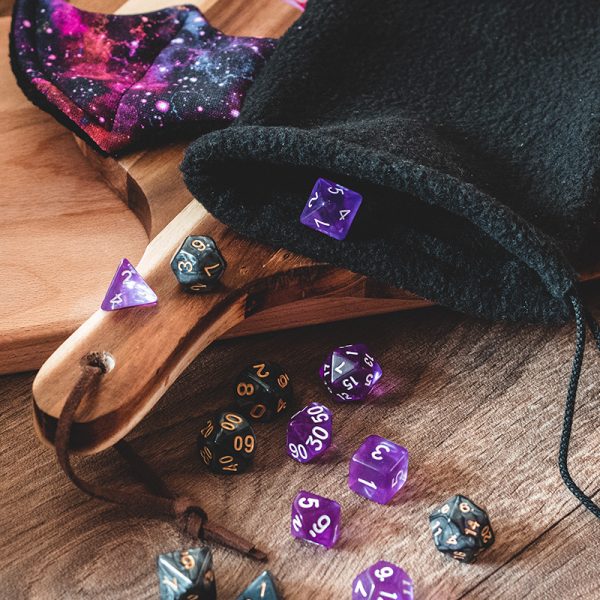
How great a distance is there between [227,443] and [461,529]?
0.65 ft

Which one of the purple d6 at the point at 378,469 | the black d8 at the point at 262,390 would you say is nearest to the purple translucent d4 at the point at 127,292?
the black d8 at the point at 262,390

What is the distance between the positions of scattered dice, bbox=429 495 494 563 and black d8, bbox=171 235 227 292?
10.4 inches

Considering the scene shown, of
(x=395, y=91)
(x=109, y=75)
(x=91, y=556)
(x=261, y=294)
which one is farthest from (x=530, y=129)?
(x=91, y=556)

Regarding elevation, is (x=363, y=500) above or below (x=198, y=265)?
below

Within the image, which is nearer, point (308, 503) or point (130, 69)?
point (308, 503)

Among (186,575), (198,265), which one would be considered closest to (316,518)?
(186,575)

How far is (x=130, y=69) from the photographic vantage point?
954 mm

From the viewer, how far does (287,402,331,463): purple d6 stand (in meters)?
0.75

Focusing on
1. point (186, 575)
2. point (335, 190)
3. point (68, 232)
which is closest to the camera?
point (186, 575)

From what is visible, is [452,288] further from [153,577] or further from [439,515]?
[153,577]

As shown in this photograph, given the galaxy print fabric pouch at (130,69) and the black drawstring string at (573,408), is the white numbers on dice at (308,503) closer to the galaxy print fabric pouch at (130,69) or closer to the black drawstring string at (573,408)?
the black drawstring string at (573,408)

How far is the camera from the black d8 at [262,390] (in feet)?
2.54

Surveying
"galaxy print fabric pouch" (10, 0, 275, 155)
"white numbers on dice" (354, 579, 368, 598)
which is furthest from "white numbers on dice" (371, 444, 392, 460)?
"galaxy print fabric pouch" (10, 0, 275, 155)

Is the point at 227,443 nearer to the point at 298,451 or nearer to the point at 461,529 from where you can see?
the point at 298,451
